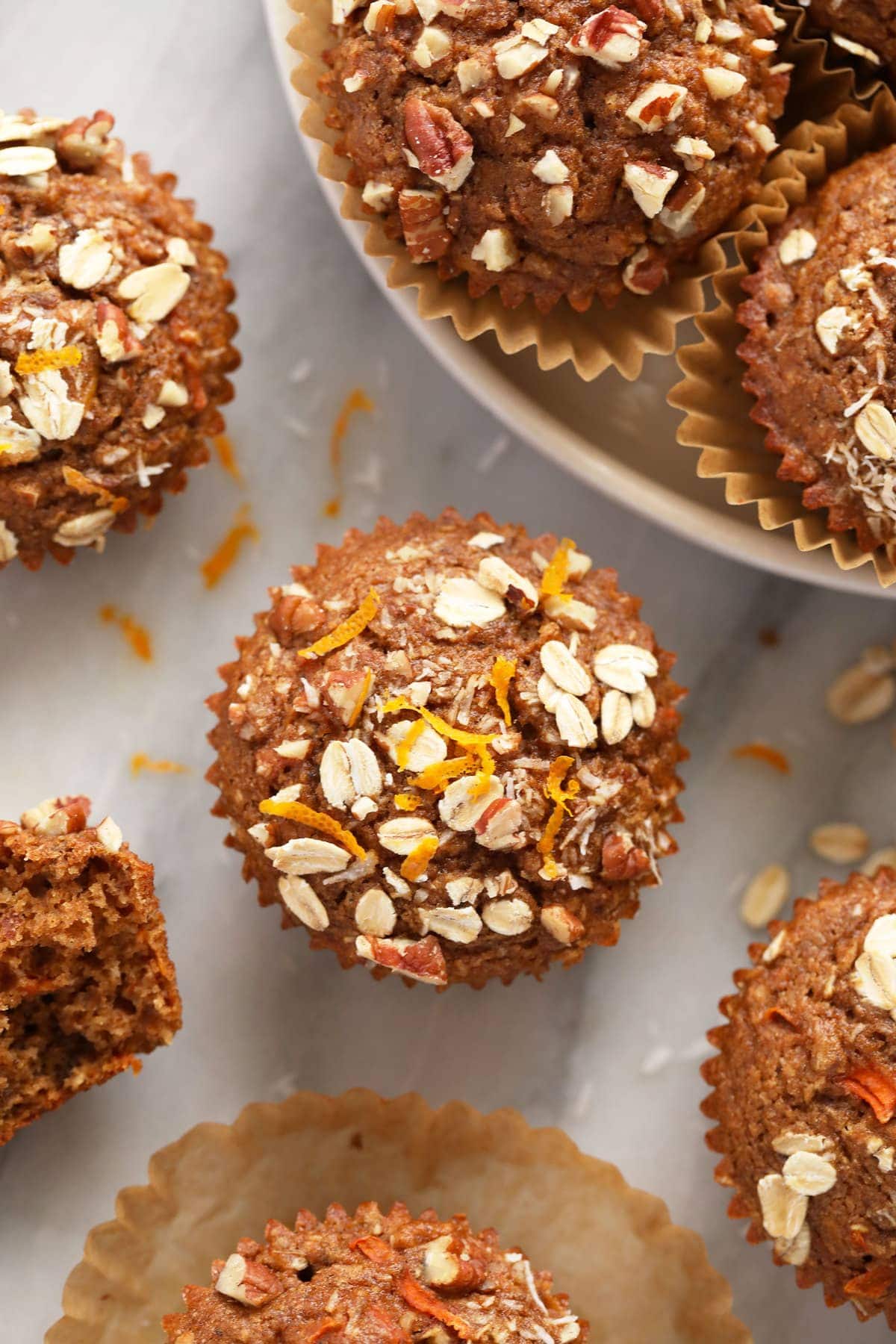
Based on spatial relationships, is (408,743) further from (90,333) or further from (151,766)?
(90,333)

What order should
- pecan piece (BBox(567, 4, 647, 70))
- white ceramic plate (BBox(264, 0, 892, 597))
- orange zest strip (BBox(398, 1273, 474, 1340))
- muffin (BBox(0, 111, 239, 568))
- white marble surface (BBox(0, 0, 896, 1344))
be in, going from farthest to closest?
white marble surface (BBox(0, 0, 896, 1344)), white ceramic plate (BBox(264, 0, 892, 597)), muffin (BBox(0, 111, 239, 568)), orange zest strip (BBox(398, 1273, 474, 1340)), pecan piece (BBox(567, 4, 647, 70))

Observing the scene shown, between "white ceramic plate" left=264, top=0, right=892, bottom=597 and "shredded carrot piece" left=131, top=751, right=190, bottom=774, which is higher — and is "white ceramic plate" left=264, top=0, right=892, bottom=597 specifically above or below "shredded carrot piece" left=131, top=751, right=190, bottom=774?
above

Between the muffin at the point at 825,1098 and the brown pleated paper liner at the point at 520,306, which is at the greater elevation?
the brown pleated paper liner at the point at 520,306

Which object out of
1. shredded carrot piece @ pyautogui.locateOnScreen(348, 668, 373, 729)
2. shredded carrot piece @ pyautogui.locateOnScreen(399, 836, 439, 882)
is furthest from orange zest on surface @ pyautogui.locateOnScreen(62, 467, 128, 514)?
shredded carrot piece @ pyautogui.locateOnScreen(399, 836, 439, 882)

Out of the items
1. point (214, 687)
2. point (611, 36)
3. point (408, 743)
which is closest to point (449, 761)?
point (408, 743)

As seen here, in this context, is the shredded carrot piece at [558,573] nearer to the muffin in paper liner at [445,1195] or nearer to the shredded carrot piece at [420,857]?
the shredded carrot piece at [420,857]

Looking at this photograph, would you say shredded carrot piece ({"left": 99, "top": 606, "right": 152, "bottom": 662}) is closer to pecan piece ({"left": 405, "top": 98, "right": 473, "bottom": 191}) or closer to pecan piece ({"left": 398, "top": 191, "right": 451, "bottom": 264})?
pecan piece ({"left": 398, "top": 191, "right": 451, "bottom": 264})

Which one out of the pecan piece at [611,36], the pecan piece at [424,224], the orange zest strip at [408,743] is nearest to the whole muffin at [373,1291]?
the orange zest strip at [408,743]
